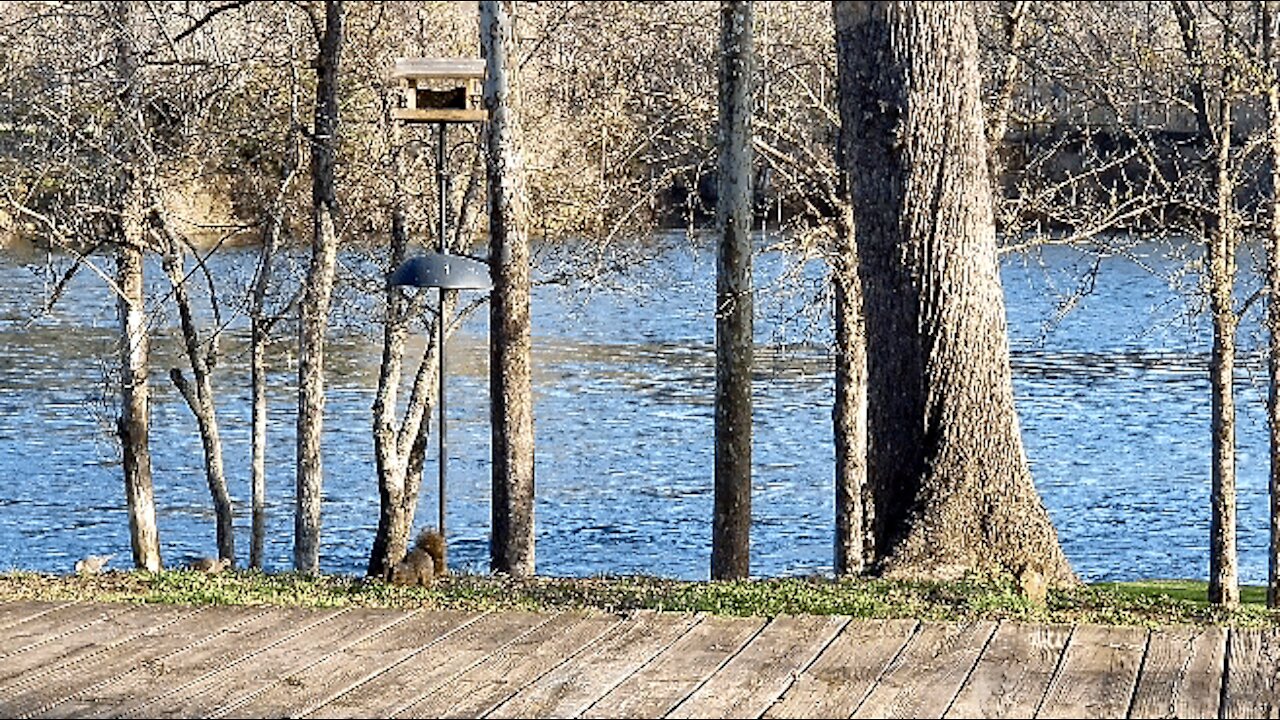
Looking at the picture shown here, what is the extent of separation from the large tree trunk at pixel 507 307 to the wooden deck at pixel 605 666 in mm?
7076

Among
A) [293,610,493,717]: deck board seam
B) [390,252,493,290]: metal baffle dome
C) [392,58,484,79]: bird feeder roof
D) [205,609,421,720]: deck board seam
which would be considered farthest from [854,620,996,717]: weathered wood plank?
[392,58,484,79]: bird feeder roof

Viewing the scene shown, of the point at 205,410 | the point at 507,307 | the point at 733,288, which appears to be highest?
the point at 733,288

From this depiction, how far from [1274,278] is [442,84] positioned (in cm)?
600

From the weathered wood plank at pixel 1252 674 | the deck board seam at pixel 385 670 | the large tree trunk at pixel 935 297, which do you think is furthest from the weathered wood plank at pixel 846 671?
the large tree trunk at pixel 935 297

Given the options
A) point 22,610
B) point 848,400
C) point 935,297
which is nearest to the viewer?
point 22,610

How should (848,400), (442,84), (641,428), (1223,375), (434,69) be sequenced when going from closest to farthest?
(434,69) < (442,84) < (1223,375) < (848,400) < (641,428)

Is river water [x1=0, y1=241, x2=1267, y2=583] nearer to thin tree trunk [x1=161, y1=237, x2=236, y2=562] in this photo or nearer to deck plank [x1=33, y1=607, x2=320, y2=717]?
thin tree trunk [x1=161, y1=237, x2=236, y2=562]

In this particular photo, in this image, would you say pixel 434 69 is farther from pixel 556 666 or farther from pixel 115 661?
pixel 556 666

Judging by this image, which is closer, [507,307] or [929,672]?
[929,672]

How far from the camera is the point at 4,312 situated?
28.2 m

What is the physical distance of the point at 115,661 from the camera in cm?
555

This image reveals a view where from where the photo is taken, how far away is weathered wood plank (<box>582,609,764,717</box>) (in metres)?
4.93

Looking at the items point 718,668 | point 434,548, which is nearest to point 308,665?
point 718,668

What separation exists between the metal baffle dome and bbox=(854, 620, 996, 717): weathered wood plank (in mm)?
4246
